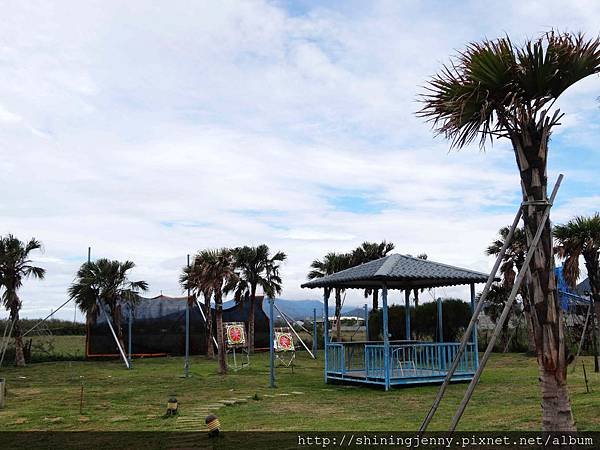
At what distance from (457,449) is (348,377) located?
9.52 metres

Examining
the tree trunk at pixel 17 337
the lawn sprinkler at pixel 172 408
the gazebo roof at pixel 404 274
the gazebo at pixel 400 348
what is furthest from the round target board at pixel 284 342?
the lawn sprinkler at pixel 172 408

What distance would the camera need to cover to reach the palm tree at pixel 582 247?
52.5 feet

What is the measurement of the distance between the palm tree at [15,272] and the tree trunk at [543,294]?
2409cm

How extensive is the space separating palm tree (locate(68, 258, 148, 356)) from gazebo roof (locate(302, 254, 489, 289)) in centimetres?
1431

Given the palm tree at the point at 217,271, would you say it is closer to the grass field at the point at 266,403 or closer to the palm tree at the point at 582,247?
the grass field at the point at 266,403

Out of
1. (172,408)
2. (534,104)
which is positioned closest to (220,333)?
(172,408)

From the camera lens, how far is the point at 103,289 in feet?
93.4

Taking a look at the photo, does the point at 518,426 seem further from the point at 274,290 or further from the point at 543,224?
the point at 274,290

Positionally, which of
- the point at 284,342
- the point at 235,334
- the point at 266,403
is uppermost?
the point at 235,334

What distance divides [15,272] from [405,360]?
17.5 meters

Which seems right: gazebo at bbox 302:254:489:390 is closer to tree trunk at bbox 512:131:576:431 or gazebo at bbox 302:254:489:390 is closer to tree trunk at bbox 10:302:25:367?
tree trunk at bbox 512:131:576:431

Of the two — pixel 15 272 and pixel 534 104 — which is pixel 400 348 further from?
pixel 15 272

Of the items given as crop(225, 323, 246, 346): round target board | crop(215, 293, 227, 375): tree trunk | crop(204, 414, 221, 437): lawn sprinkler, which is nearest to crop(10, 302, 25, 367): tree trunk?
crop(225, 323, 246, 346): round target board

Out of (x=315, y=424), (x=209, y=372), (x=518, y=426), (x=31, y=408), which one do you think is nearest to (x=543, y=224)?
→ (x=518, y=426)
